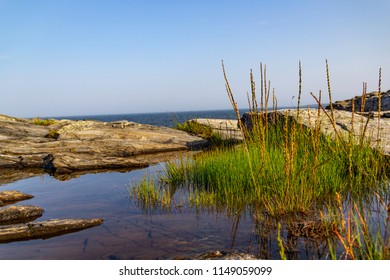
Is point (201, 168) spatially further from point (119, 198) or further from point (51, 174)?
point (51, 174)

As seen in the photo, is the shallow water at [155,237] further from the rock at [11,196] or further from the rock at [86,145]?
the rock at [86,145]

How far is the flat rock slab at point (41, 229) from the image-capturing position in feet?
15.0

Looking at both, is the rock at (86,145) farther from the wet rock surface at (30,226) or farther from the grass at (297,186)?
the wet rock surface at (30,226)

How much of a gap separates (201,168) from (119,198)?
1926mm

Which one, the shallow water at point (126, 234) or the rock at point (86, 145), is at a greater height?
the rock at point (86, 145)

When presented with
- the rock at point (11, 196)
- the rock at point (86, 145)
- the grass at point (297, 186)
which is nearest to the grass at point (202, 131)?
the rock at point (86, 145)

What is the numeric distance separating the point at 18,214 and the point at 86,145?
23.1 feet

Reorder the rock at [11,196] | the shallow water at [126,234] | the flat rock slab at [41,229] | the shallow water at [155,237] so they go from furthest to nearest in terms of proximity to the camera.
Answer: the rock at [11,196] → the flat rock slab at [41,229] → the shallow water at [126,234] → the shallow water at [155,237]

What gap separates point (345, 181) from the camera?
6188mm

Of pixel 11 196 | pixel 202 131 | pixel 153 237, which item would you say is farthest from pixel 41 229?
pixel 202 131

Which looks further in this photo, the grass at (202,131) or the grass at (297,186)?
the grass at (202,131)

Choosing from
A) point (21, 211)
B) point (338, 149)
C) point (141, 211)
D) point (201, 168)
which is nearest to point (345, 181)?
point (338, 149)

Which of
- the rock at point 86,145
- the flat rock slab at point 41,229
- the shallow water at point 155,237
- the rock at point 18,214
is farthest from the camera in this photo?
the rock at point 86,145

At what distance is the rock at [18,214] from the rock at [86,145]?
4362mm
